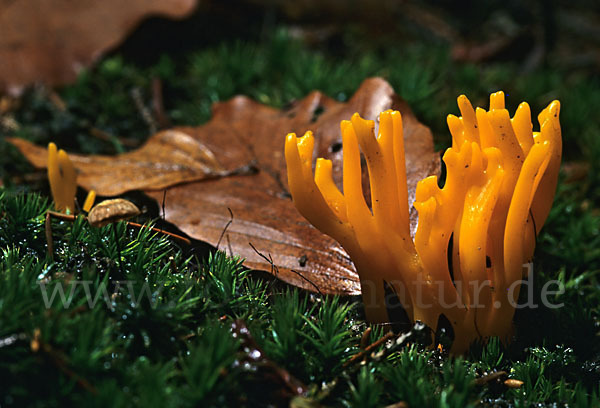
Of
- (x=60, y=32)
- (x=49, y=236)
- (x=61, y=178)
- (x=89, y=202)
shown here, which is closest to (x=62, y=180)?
(x=61, y=178)

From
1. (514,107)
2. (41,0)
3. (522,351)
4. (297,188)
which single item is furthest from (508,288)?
(41,0)

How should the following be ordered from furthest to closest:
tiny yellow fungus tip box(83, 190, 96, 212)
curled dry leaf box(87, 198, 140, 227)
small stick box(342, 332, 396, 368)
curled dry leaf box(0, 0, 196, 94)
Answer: curled dry leaf box(0, 0, 196, 94) < tiny yellow fungus tip box(83, 190, 96, 212) < curled dry leaf box(87, 198, 140, 227) < small stick box(342, 332, 396, 368)

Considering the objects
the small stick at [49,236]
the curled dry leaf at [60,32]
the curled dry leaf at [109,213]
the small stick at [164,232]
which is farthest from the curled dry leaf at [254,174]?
the curled dry leaf at [60,32]

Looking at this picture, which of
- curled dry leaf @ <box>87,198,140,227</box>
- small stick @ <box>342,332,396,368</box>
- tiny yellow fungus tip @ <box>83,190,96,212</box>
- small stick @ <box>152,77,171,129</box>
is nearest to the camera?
small stick @ <box>342,332,396,368</box>

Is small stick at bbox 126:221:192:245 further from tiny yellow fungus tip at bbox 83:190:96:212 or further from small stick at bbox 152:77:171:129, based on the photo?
small stick at bbox 152:77:171:129

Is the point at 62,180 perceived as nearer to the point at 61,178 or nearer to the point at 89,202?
Result: the point at 61,178

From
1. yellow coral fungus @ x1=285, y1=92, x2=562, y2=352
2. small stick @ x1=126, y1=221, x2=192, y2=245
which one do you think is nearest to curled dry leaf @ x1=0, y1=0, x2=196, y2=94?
small stick @ x1=126, y1=221, x2=192, y2=245

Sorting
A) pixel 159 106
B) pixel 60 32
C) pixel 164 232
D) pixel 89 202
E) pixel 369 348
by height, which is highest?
pixel 60 32
